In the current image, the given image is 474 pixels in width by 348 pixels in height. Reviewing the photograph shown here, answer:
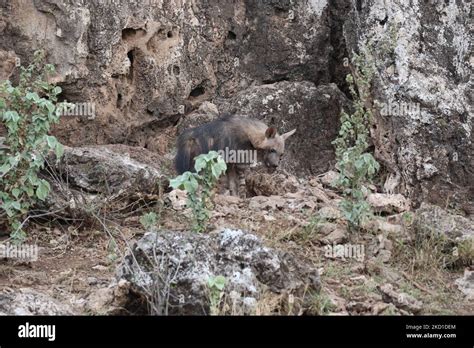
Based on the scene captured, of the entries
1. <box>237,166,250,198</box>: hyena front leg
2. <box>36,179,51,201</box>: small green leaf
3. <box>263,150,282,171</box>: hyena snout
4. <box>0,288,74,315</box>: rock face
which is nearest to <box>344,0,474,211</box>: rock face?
<box>263,150,282,171</box>: hyena snout

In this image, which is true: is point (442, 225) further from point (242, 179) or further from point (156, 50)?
point (156, 50)

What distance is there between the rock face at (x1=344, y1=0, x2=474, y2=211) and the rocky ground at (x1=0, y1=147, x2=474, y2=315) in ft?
1.44

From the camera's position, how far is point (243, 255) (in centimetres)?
643

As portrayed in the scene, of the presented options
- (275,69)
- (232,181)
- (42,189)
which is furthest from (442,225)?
(275,69)

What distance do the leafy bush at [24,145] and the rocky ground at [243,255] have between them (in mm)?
477

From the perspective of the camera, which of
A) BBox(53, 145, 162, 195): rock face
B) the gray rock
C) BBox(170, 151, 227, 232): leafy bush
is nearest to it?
BBox(170, 151, 227, 232): leafy bush

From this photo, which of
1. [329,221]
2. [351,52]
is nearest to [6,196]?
[329,221]

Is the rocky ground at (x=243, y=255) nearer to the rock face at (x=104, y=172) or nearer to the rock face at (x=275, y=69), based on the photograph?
the rock face at (x=104, y=172)

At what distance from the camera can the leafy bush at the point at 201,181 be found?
6.92 metres

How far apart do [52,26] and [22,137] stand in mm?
2225

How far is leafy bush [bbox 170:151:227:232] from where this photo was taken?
6918 mm

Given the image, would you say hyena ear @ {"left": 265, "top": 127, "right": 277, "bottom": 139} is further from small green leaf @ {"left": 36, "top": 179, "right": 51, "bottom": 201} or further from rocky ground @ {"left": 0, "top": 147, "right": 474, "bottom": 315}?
small green leaf @ {"left": 36, "top": 179, "right": 51, "bottom": 201}

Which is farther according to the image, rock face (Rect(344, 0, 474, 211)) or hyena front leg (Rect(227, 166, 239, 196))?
hyena front leg (Rect(227, 166, 239, 196))

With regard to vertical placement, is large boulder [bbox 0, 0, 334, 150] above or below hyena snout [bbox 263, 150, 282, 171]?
above
